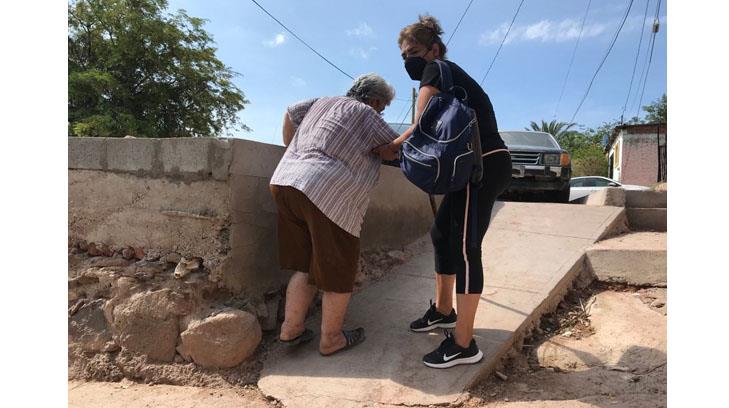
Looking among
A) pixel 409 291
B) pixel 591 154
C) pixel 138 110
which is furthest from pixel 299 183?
pixel 591 154

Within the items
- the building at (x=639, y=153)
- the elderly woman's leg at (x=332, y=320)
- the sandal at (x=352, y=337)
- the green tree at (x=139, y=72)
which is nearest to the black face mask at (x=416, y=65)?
the elderly woman's leg at (x=332, y=320)

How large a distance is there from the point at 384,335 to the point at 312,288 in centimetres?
51

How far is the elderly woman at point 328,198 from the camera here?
2400mm

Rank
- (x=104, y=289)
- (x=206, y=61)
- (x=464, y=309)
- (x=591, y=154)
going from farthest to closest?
(x=591, y=154) → (x=206, y=61) → (x=104, y=289) → (x=464, y=309)

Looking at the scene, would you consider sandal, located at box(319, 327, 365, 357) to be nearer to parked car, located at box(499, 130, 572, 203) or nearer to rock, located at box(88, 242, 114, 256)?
rock, located at box(88, 242, 114, 256)

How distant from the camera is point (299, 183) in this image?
2359 millimetres

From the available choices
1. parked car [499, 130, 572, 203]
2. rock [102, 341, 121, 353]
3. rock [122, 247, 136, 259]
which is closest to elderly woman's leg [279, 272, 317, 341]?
rock [102, 341, 121, 353]

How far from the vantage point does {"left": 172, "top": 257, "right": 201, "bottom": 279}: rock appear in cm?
269

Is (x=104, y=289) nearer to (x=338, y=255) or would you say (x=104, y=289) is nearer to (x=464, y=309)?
(x=338, y=255)

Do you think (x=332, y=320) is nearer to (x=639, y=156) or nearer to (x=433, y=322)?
(x=433, y=322)

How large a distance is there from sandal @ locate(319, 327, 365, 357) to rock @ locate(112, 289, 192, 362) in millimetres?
842

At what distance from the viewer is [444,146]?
213 centimetres

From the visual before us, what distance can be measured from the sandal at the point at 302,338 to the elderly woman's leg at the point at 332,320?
11 cm

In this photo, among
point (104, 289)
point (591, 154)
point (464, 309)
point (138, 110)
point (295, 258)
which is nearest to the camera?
point (464, 309)
